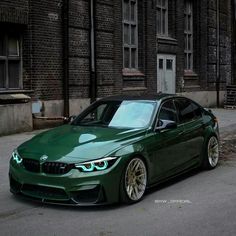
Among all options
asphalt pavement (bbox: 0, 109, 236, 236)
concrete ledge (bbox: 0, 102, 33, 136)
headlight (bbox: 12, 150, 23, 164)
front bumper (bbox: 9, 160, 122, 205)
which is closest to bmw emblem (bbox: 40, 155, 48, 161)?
front bumper (bbox: 9, 160, 122, 205)

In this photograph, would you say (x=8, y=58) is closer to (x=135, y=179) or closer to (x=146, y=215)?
(x=135, y=179)

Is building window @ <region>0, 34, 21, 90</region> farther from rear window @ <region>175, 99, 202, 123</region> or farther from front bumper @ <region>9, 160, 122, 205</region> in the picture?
front bumper @ <region>9, 160, 122, 205</region>

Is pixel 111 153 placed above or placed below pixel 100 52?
below

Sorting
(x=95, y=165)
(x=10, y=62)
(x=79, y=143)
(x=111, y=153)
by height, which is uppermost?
(x=10, y=62)

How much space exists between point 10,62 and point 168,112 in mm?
7396

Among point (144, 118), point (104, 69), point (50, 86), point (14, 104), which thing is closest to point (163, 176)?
point (144, 118)

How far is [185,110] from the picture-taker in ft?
29.5

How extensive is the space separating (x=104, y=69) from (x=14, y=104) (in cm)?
477

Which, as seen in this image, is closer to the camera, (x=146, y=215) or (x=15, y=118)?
(x=146, y=215)

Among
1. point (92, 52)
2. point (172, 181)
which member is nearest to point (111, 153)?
point (172, 181)

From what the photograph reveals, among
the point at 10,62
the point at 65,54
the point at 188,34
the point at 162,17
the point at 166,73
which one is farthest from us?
the point at 188,34

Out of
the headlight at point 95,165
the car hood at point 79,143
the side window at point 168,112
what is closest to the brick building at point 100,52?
the side window at point 168,112

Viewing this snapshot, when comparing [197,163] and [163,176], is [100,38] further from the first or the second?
[163,176]

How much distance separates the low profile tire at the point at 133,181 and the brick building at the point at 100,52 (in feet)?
23.6
